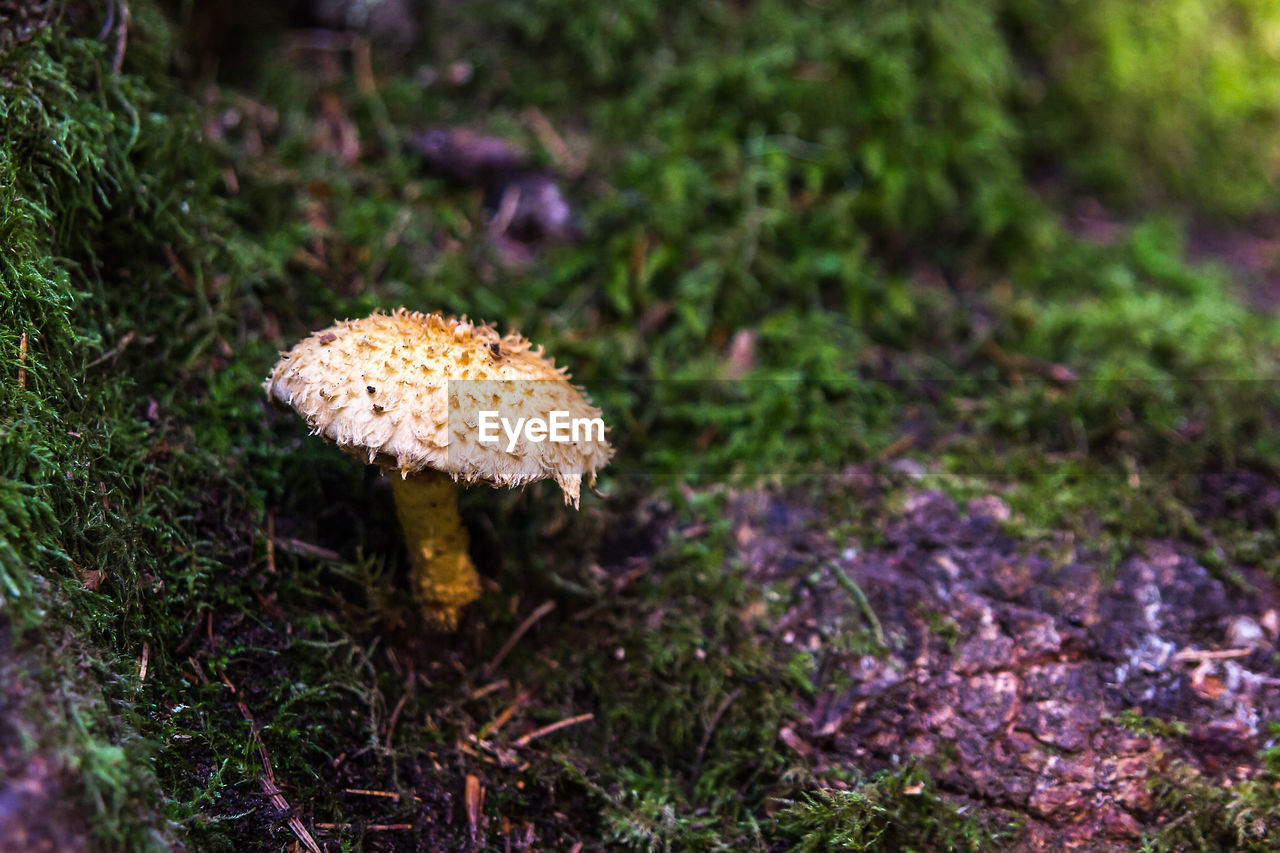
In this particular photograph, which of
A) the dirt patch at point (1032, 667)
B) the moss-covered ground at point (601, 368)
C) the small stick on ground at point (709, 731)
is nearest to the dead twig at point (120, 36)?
the moss-covered ground at point (601, 368)

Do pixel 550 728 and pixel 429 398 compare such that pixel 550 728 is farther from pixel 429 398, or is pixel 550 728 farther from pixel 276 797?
pixel 429 398

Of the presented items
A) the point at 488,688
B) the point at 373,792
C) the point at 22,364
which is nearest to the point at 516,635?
the point at 488,688

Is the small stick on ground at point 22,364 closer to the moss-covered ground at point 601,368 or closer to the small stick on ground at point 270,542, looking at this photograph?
the moss-covered ground at point 601,368

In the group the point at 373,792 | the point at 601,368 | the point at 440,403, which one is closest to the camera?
the point at 440,403

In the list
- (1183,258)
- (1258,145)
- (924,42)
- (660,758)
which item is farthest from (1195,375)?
(660,758)

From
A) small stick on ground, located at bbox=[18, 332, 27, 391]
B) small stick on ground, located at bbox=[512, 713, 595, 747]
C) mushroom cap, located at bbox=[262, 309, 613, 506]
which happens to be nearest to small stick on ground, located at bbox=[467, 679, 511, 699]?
small stick on ground, located at bbox=[512, 713, 595, 747]

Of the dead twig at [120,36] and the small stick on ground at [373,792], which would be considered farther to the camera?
the dead twig at [120,36]
